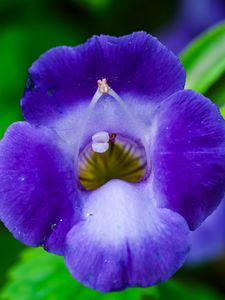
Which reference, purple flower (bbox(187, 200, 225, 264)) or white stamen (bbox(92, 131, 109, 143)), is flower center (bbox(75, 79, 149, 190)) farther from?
purple flower (bbox(187, 200, 225, 264))

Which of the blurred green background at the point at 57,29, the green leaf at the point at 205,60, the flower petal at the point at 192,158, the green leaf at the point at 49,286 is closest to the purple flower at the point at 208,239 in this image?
the blurred green background at the point at 57,29

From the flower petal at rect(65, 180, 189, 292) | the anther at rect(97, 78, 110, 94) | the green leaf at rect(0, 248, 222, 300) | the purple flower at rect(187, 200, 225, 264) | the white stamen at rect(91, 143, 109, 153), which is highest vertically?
the anther at rect(97, 78, 110, 94)

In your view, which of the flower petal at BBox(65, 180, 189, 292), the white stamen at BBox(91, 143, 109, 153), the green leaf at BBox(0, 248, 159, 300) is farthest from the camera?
the green leaf at BBox(0, 248, 159, 300)

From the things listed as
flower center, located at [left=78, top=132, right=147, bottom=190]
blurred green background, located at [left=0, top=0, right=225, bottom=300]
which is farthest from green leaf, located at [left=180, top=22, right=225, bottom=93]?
blurred green background, located at [left=0, top=0, right=225, bottom=300]

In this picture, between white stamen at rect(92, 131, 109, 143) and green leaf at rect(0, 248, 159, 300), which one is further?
green leaf at rect(0, 248, 159, 300)

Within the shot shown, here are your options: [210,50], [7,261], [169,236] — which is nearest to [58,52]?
[169,236]

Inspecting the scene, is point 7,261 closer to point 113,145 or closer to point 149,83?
point 113,145

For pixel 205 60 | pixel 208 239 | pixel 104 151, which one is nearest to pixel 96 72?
pixel 104 151

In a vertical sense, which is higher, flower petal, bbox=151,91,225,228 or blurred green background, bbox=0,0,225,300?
flower petal, bbox=151,91,225,228
